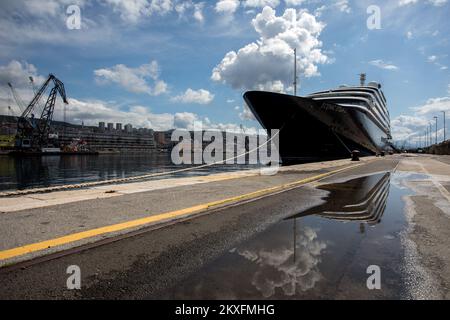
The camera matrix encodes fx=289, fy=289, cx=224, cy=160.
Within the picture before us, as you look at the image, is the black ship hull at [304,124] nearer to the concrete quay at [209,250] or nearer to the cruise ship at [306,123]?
the cruise ship at [306,123]

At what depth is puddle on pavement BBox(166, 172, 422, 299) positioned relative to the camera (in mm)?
2928

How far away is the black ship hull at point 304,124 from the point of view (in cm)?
2691

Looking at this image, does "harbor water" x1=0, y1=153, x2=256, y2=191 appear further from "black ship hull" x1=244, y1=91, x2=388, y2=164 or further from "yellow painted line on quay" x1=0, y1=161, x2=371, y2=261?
"yellow painted line on quay" x1=0, y1=161, x2=371, y2=261

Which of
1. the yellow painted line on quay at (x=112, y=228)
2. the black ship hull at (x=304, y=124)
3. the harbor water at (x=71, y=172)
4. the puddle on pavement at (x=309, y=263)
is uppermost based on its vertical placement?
the black ship hull at (x=304, y=124)

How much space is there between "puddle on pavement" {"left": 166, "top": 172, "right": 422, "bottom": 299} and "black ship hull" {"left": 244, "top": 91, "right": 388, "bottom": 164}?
21.8m

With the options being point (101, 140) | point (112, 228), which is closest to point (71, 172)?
point (112, 228)

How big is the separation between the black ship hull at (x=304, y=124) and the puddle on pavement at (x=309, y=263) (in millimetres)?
21755

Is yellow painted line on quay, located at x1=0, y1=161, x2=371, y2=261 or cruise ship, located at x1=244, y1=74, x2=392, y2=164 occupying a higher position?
cruise ship, located at x1=244, y1=74, x2=392, y2=164

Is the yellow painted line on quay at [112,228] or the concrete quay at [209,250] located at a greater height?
the yellow painted line on quay at [112,228]

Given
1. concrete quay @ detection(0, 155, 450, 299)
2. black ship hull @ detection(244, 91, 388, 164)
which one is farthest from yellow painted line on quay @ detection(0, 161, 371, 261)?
black ship hull @ detection(244, 91, 388, 164)

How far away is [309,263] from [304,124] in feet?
87.1

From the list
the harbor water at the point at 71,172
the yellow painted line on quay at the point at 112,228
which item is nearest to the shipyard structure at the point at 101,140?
the harbor water at the point at 71,172

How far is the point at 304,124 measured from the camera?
2884 cm
